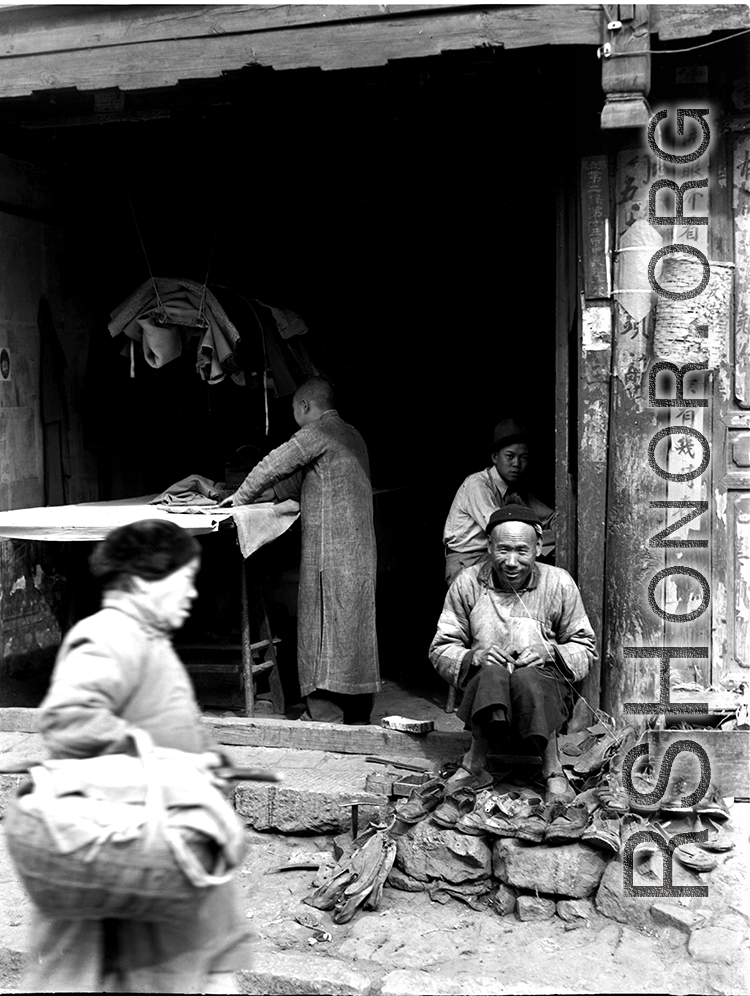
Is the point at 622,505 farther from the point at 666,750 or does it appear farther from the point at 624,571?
the point at 666,750

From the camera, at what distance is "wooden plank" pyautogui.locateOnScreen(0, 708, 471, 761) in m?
5.98

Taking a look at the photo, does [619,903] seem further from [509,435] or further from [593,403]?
[509,435]

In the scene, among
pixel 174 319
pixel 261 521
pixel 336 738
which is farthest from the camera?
pixel 174 319

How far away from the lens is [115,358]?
8.56 meters

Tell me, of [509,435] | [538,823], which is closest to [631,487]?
[509,435]

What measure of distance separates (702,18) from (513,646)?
301cm

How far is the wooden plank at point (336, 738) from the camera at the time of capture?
19.6 ft

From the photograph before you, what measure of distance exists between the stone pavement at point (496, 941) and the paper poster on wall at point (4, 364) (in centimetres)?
330

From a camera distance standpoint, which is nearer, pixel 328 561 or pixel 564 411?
pixel 564 411

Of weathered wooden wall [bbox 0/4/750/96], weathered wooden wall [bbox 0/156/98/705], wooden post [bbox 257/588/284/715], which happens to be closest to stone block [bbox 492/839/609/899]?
wooden post [bbox 257/588/284/715]

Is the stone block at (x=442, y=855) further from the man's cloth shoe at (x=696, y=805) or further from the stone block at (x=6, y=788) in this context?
the stone block at (x=6, y=788)

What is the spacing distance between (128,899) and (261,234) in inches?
291

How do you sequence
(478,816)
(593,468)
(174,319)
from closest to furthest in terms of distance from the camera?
(478,816) < (593,468) < (174,319)

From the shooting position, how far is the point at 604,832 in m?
4.88
